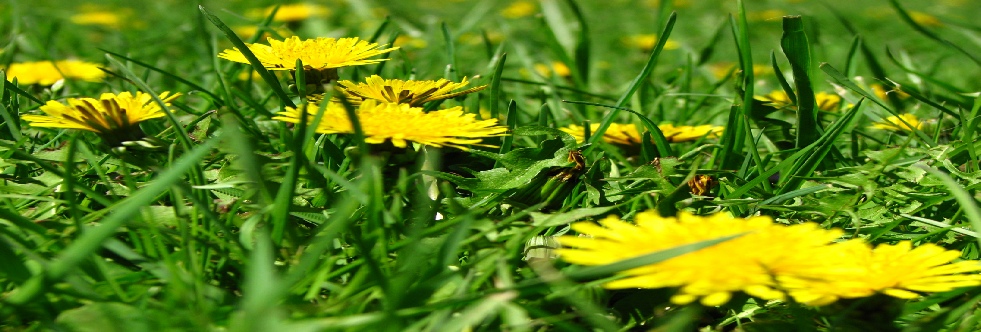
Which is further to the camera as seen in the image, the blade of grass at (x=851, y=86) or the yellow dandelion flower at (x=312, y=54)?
the blade of grass at (x=851, y=86)

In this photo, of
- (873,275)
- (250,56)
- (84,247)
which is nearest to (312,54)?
(250,56)

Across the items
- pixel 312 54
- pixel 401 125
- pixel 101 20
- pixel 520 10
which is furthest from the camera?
pixel 520 10

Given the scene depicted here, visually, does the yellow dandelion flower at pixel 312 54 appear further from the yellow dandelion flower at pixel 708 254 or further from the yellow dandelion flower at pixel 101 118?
the yellow dandelion flower at pixel 708 254

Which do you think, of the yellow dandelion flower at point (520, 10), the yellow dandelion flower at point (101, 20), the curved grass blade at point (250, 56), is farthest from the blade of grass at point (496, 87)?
the yellow dandelion flower at point (520, 10)

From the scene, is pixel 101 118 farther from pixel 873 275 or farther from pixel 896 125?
pixel 896 125

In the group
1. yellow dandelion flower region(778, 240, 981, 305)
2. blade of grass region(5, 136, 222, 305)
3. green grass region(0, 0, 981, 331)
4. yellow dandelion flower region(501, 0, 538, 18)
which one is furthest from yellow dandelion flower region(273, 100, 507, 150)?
yellow dandelion flower region(501, 0, 538, 18)

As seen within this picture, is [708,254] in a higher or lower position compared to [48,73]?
lower

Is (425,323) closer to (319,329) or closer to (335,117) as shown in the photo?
(319,329)

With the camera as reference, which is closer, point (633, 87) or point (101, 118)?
point (101, 118)
